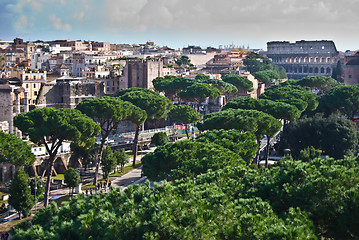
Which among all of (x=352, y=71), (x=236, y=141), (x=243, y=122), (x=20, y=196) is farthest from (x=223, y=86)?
(x=20, y=196)

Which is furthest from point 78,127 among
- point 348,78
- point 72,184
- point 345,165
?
point 348,78

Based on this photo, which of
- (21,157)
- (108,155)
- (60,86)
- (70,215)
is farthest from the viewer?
(60,86)

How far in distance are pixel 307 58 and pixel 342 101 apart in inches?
3315

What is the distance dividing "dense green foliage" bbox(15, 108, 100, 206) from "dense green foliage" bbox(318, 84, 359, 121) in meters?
29.7

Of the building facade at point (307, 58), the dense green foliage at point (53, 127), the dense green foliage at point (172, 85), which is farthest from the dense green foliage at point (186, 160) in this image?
the building facade at point (307, 58)

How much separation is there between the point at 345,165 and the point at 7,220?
18630mm

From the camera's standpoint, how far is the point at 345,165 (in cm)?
1938

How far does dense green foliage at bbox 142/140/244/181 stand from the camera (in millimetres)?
23641

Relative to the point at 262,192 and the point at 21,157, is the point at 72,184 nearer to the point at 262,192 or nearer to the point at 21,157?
the point at 21,157

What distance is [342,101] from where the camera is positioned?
171 feet

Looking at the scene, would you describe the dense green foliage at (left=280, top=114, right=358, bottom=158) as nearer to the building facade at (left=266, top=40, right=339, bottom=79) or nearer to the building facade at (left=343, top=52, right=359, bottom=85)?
the building facade at (left=343, top=52, right=359, bottom=85)

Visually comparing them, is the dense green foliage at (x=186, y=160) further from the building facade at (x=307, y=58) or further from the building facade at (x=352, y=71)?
the building facade at (x=307, y=58)

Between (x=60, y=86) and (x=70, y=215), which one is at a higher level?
(x=60, y=86)

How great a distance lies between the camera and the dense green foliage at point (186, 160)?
2364 centimetres
